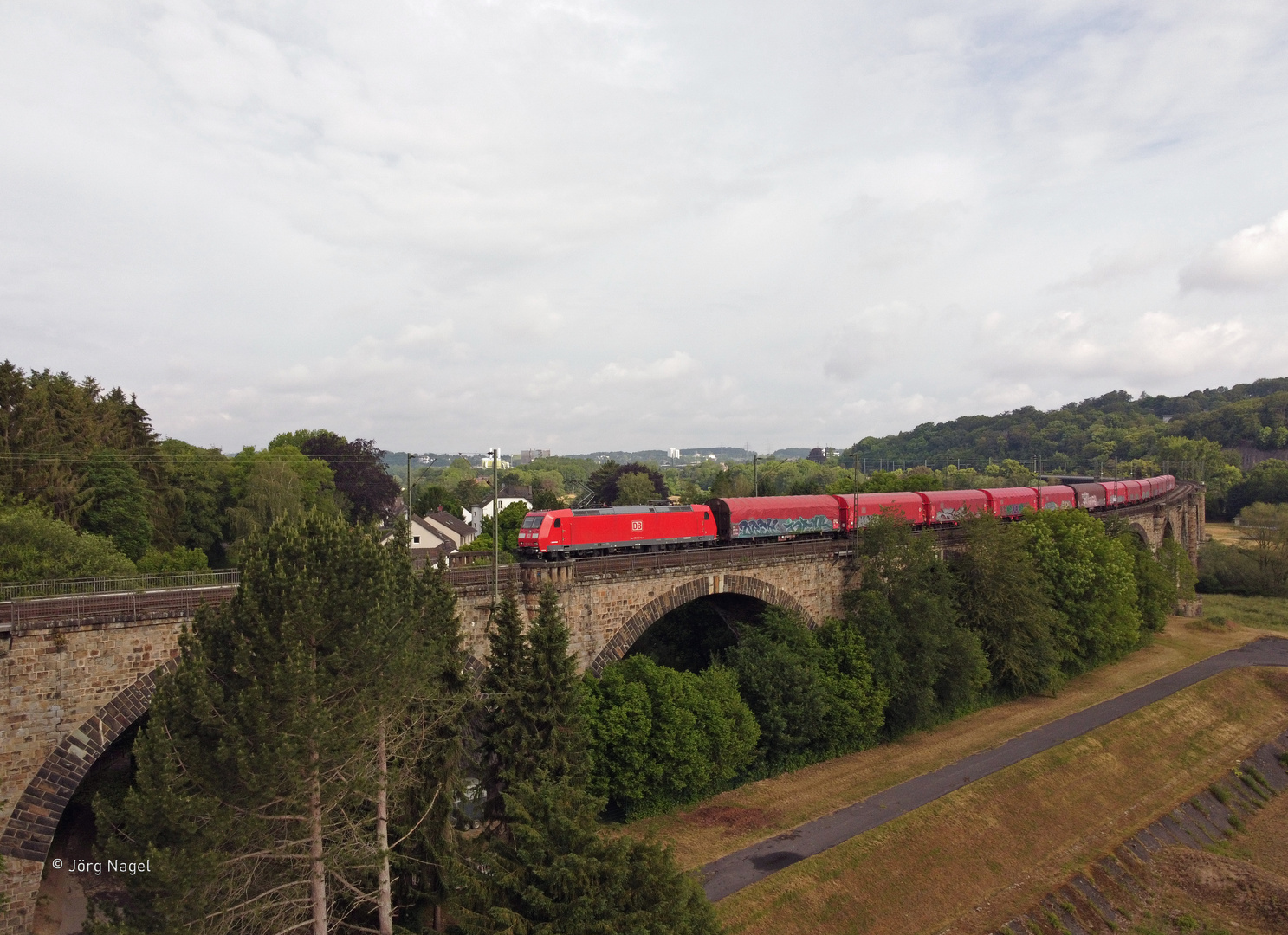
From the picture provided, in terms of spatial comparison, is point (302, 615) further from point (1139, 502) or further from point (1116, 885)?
point (1139, 502)

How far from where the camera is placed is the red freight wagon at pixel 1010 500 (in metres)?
53.7

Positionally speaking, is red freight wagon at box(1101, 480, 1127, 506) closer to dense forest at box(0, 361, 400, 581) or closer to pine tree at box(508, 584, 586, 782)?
pine tree at box(508, 584, 586, 782)

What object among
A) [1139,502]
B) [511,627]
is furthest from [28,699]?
[1139,502]

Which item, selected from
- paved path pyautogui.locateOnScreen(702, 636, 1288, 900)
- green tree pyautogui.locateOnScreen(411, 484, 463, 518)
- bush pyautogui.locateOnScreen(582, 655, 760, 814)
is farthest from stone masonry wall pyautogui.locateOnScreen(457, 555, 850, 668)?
green tree pyautogui.locateOnScreen(411, 484, 463, 518)

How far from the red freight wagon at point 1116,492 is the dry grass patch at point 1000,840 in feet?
108

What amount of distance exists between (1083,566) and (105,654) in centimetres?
4734

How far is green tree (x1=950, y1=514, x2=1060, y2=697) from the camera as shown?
3966 centimetres

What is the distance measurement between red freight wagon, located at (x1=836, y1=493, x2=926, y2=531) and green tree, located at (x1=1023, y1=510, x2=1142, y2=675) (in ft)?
21.9

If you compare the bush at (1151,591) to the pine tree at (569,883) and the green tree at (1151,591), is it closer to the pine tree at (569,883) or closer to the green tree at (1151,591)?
the green tree at (1151,591)

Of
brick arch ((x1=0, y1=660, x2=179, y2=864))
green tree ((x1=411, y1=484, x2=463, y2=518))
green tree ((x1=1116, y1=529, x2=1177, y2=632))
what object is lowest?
green tree ((x1=1116, y1=529, x2=1177, y2=632))

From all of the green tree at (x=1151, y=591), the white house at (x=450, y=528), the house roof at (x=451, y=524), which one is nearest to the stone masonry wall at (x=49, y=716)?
the white house at (x=450, y=528)

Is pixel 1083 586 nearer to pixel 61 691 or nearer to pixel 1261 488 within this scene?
pixel 61 691

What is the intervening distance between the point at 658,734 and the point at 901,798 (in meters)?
10.3

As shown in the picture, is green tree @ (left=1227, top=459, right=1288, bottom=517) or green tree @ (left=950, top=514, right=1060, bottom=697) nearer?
green tree @ (left=950, top=514, right=1060, bottom=697)
